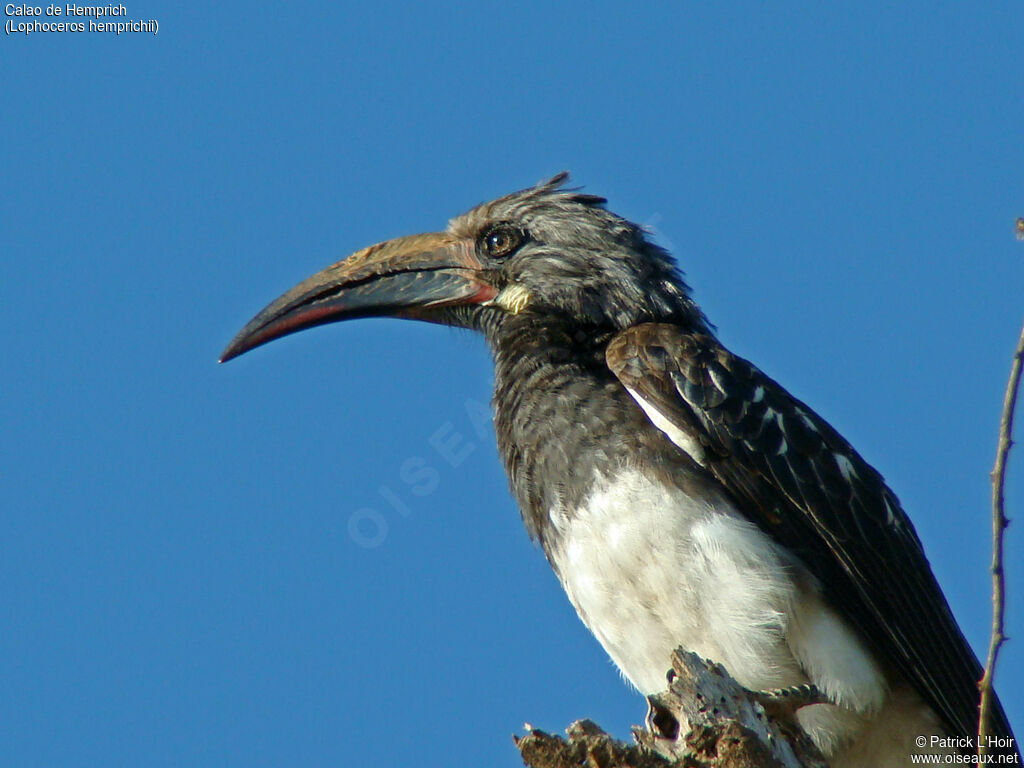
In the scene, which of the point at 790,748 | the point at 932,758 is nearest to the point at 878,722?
the point at 932,758

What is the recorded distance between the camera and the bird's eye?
6.54 meters

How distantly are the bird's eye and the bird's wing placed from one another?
119 centimetres

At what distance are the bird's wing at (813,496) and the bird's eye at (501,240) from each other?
119cm

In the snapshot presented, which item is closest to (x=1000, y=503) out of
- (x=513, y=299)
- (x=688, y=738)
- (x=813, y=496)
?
A: (x=688, y=738)

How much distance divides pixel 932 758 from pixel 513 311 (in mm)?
2728

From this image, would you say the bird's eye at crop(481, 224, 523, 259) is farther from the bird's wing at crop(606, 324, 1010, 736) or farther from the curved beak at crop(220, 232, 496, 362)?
the bird's wing at crop(606, 324, 1010, 736)

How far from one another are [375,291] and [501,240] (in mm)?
695

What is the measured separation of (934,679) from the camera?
4.91 m

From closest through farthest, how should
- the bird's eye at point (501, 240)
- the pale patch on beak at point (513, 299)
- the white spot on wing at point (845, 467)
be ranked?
the white spot on wing at point (845, 467) → the pale patch on beak at point (513, 299) → the bird's eye at point (501, 240)

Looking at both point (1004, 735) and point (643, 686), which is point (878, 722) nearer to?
point (1004, 735)

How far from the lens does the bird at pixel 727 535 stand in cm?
479

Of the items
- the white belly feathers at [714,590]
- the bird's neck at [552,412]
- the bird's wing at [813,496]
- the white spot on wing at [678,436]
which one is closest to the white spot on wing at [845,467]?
the bird's wing at [813,496]

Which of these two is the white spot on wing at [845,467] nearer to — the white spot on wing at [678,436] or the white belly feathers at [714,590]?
the white belly feathers at [714,590]

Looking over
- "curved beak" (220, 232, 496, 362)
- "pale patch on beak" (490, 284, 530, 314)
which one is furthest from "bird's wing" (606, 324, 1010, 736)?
"curved beak" (220, 232, 496, 362)
